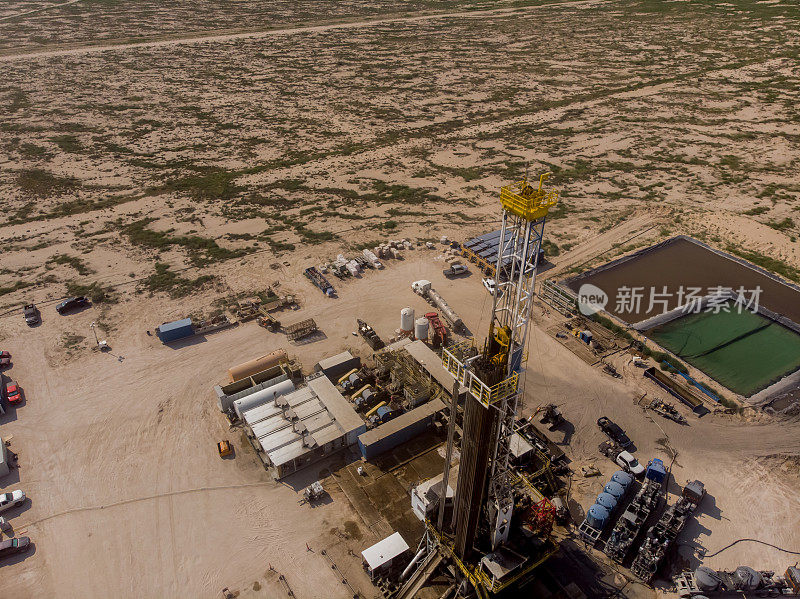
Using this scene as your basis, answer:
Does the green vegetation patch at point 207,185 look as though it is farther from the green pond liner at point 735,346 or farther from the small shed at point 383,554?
the green pond liner at point 735,346

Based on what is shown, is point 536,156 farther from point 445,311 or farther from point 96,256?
point 96,256

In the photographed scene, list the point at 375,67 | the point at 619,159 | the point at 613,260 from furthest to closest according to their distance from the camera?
the point at 375,67 → the point at 619,159 → the point at 613,260

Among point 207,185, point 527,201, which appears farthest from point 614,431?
point 207,185

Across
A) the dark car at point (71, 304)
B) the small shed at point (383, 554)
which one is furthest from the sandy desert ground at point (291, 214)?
the small shed at point (383, 554)

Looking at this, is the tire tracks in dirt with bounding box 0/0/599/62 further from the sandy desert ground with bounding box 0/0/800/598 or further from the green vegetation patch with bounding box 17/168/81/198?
the green vegetation patch with bounding box 17/168/81/198

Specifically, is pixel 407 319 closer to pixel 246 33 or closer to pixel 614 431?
pixel 614 431

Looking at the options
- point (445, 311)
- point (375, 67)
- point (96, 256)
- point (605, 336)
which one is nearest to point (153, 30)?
point (375, 67)

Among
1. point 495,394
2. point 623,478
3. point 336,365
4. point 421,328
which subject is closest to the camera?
point 495,394
